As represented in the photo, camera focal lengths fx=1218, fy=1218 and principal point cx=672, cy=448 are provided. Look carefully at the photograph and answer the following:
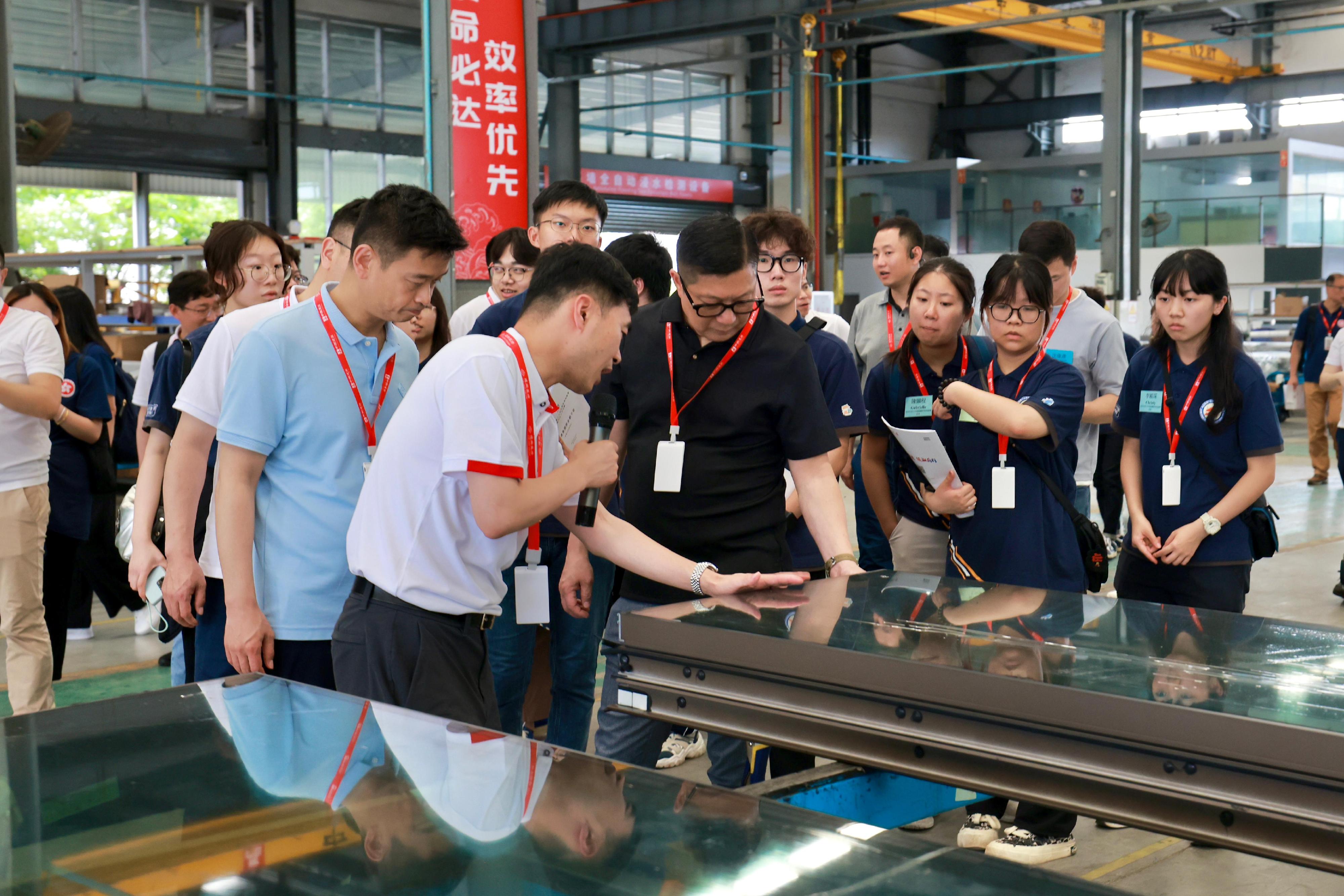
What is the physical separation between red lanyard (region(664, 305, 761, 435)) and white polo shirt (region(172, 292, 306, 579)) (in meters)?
0.73

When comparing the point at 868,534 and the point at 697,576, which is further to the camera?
the point at 868,534

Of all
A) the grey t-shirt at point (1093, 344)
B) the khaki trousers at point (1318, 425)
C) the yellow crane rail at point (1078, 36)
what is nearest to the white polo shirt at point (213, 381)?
the grey t-shirt at point (1093, 344)

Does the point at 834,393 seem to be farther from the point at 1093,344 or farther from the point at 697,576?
the point at 1093,344

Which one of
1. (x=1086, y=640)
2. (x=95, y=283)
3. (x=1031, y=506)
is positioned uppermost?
(x=95, y=283)

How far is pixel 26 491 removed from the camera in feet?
11.3

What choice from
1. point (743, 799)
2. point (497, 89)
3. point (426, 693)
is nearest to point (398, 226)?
point (426, 693)

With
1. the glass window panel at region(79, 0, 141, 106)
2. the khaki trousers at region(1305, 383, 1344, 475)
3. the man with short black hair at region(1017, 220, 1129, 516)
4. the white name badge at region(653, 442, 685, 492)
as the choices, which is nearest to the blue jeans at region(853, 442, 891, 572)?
the man with short black hair at region(1017, 220, 1129, 516)

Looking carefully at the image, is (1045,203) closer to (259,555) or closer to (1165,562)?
(1165,562)

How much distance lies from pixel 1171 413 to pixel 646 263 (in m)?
1.34

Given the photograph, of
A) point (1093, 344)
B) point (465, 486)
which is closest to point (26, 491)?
point (465, 486)

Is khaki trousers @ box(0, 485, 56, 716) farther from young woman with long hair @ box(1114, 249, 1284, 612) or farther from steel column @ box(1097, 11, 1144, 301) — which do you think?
steel column @ box(1097, 11, 1144, 301)

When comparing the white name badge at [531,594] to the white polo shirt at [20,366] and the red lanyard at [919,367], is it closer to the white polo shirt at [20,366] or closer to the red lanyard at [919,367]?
the red lanyard at [919,367]

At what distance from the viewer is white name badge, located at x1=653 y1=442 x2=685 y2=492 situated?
238 centimetres

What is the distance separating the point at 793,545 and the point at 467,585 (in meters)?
1.30
